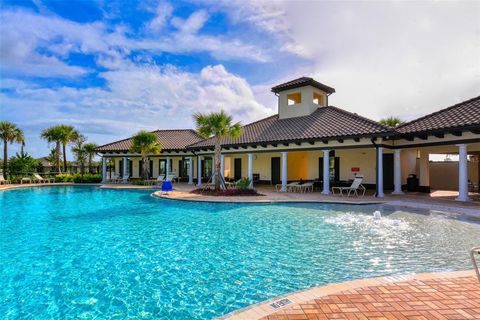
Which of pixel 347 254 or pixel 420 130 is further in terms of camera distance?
pixel 420 130

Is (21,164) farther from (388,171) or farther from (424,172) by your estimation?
(424,172)

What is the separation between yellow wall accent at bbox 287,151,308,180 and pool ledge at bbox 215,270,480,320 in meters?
19.8

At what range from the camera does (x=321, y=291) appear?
3961 millimetres

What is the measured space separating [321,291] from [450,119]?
1441 centimetres

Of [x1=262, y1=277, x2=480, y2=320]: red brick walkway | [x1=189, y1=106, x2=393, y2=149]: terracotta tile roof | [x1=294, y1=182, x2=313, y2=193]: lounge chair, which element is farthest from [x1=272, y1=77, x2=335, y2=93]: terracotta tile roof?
[x1=262, y1=277, x2=480, y2=320]: red brick walkway

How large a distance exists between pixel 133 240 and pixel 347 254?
5.52m

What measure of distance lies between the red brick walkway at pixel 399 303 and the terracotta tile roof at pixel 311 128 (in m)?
12.2

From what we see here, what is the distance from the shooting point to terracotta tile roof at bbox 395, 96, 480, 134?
1298cm

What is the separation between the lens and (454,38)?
12195 mm

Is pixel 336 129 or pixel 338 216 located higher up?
pixel 336 129

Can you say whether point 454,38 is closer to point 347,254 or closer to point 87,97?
point 347,254

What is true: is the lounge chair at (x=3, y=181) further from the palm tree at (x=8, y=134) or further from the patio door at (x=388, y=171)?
the patio door at (x=388, y=171)

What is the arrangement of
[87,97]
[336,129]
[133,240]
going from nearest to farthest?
[133,240]
[336,129]
[87,97]

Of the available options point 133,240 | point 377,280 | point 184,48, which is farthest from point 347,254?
point 184,48
